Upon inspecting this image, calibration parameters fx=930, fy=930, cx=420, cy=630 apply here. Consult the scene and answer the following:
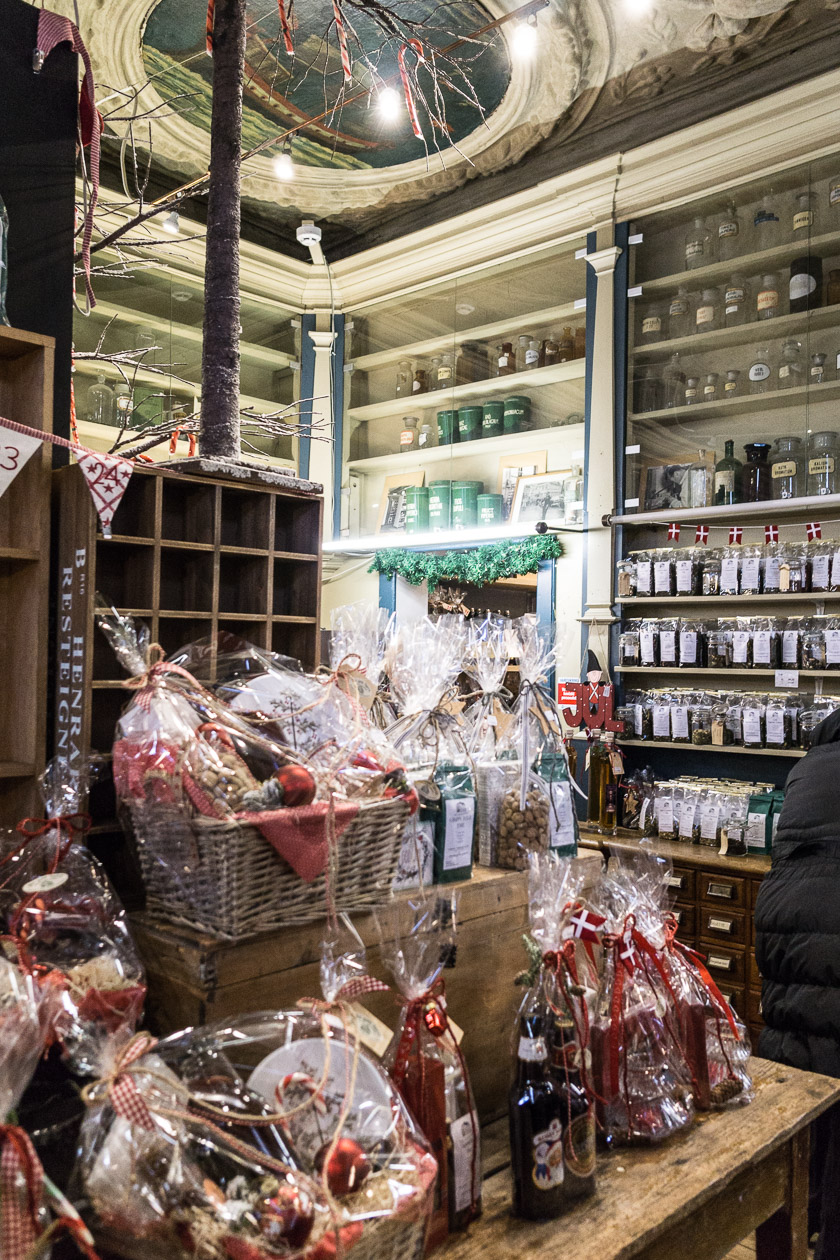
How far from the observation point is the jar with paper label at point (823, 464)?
3.52m

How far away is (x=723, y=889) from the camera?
3197mm

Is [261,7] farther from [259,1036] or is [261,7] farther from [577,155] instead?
[259,1036]

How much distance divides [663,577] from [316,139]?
8.76 feet

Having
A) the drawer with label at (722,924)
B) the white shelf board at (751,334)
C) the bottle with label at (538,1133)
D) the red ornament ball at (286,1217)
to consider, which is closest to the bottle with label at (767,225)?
the white shelf board at (751,334)

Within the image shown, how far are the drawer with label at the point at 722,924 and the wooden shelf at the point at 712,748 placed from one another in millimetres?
657

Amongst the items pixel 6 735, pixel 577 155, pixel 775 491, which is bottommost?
pixel 6 735

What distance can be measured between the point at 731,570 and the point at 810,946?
86.2 inches

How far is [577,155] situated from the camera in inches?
173

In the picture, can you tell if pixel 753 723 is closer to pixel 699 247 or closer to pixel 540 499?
pixel 540 499

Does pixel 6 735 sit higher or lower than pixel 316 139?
lower

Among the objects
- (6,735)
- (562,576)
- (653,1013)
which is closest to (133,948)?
(6,735)

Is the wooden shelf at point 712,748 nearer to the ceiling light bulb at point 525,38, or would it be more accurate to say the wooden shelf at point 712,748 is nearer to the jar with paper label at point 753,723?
the jar with paper label at point 753,723

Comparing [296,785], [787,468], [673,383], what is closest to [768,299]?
[673,383]

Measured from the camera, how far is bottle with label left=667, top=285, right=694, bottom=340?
402 cm
